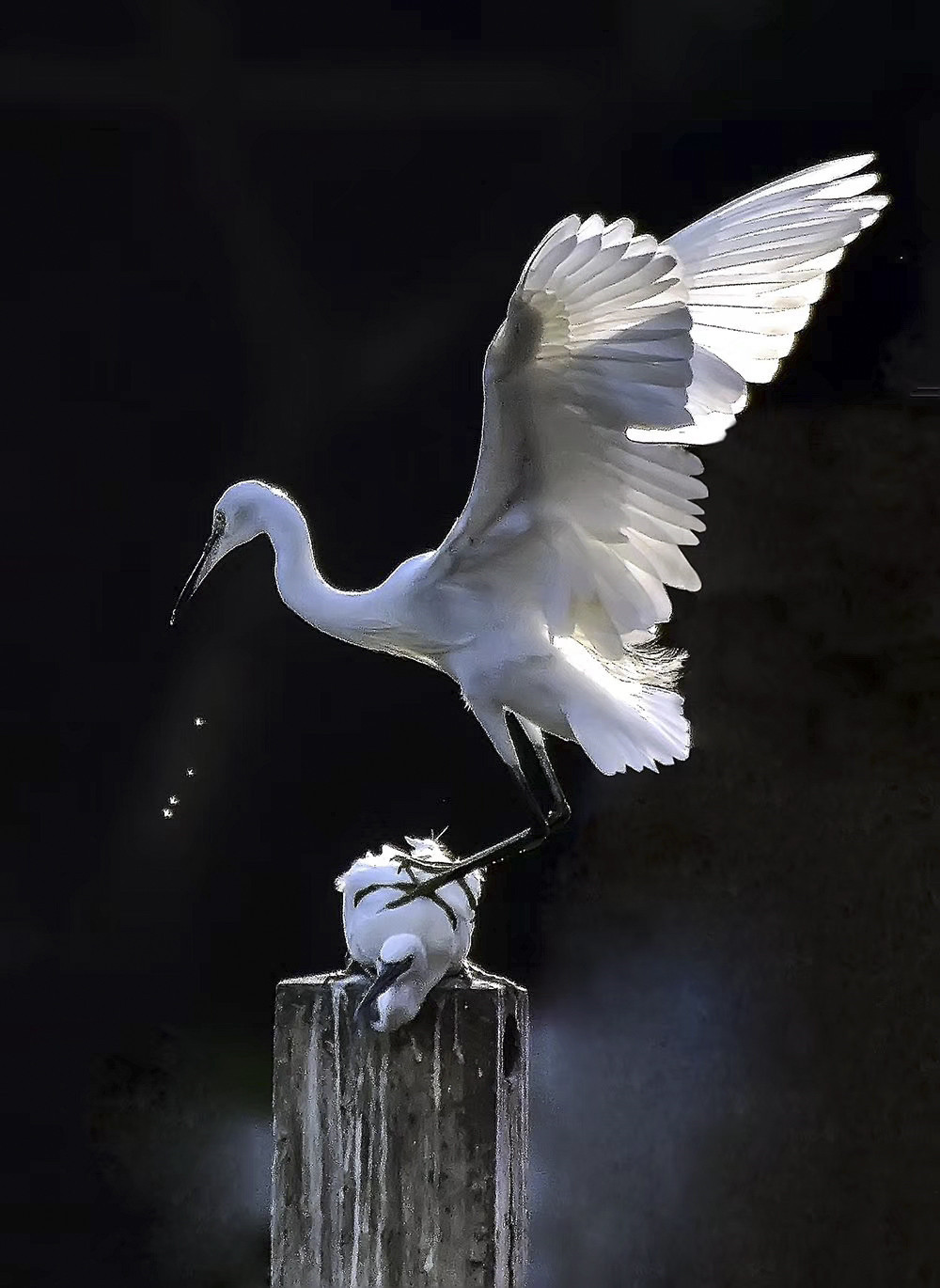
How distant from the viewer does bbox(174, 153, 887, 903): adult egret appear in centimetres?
159

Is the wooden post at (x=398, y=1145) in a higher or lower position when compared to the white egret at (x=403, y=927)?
lower

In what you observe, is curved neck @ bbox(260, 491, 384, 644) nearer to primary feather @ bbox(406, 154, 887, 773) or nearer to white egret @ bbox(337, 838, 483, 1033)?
primary feather @ bbox(406, 154, 887, 773)

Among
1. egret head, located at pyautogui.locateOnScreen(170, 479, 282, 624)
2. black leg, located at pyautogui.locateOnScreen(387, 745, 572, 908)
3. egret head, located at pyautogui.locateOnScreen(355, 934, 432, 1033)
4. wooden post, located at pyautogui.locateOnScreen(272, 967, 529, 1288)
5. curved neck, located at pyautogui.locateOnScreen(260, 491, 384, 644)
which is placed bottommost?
wooden post, located at pyautogui.locateOnScreen(272, 967, 529, 1288)

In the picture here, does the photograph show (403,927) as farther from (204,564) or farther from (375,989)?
(204,564)

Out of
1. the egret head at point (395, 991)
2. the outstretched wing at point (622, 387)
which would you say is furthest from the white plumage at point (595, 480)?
the egret head at point (395, 991)

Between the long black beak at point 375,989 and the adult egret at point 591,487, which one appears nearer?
the long black beak at point 375,989

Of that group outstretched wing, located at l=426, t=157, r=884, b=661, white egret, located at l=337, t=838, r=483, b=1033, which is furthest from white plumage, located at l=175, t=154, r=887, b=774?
white egret, located at l=337, t=838, r=483, b=1033

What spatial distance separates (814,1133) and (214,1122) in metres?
0.98

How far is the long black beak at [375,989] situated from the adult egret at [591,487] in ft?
0.48

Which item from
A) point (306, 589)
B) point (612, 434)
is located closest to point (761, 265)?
point (612, 434)

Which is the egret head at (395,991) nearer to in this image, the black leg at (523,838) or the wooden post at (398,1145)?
the wooden post at (398,1145)

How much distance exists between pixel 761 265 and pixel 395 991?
34.5 inches

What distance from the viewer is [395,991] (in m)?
1.46

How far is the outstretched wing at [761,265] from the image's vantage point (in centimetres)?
185
